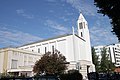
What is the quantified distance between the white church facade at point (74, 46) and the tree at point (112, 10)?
5194 cm

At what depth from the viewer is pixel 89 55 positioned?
3164 inches

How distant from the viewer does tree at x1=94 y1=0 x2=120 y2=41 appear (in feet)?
44.3

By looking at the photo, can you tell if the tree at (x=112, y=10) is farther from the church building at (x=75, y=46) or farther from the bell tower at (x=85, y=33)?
the bell tower at (x=85, y=33)

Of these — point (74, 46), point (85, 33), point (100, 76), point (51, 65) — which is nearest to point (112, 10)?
point (100, 76)

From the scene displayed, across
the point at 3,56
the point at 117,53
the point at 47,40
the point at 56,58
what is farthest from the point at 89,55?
the point at 117,53

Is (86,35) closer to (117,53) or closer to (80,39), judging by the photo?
(80,39)

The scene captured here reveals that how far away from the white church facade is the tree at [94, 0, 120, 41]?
51.9 metres

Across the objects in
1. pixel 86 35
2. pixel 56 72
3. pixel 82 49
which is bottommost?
pixel 56 72

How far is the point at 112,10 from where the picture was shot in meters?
13.9

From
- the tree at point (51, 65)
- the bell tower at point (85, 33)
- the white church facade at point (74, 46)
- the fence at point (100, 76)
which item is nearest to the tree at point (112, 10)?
the fence at point (100, 76)

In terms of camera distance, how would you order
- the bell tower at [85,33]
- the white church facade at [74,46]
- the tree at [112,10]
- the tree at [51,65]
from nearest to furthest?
the tree at [112,10] < the tree at [51,65] < the white church facade at [74,46] < the bell tower at [85,33]

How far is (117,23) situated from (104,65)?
7375 cm

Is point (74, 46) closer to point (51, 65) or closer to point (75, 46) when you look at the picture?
point (75, 46)

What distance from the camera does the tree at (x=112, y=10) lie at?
13.5 meters
